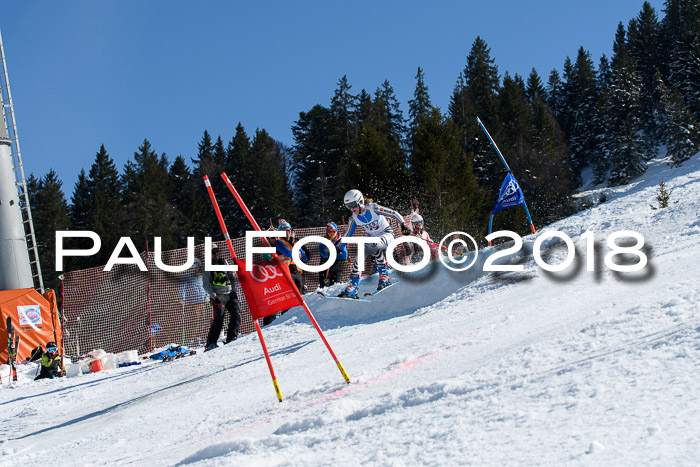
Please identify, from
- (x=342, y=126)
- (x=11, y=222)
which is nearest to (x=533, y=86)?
(x=342, y=126)

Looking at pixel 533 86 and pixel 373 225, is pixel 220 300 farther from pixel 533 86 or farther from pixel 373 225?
pixel 533 86

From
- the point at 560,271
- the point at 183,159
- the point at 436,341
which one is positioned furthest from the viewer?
the point at 183,159

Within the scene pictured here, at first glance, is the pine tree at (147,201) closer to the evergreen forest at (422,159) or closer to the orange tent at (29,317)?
the evergreen forest at (422,159)

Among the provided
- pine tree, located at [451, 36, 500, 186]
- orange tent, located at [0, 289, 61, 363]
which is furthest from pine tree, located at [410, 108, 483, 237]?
orange tent, located at [0, 289, 61, 363]

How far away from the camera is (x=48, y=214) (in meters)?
53.0

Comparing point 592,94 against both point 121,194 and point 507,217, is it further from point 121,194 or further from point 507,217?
point 121,194

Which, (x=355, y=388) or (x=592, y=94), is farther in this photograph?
(x=592, y=94)

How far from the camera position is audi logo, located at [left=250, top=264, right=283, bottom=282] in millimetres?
5656

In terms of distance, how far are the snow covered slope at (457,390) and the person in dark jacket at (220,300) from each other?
3.43 ft

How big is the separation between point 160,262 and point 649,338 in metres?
14.4

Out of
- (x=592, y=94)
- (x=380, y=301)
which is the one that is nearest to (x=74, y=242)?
(x=380, y=301)

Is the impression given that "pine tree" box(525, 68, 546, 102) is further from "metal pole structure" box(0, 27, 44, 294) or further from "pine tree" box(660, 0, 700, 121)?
"metal pole structure" box(0, 27, 44, 294)

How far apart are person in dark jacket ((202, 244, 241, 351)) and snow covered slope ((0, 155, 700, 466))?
1045 mm

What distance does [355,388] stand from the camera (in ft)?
17.0
